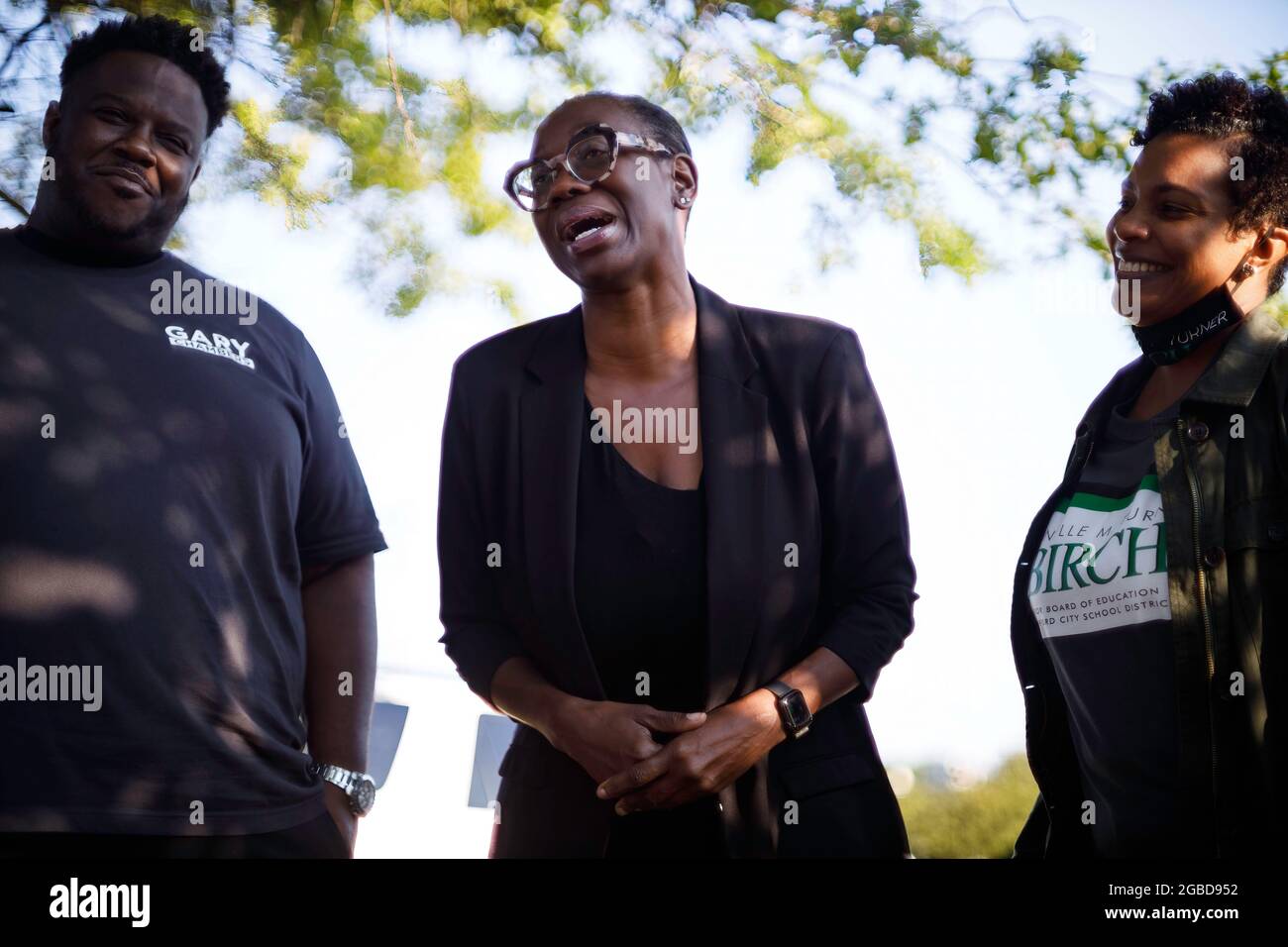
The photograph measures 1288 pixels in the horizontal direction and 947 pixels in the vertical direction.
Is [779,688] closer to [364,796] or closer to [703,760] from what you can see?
[703,760]

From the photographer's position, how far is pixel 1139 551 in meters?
2.29

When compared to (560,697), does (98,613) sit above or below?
above

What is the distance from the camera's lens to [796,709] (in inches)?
90.6

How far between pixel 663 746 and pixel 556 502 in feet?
1.69

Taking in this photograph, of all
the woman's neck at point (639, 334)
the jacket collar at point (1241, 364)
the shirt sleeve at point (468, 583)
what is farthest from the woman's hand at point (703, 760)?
the jacket collar at point (1241, 364)

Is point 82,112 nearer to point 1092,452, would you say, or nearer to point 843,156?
point 843,156

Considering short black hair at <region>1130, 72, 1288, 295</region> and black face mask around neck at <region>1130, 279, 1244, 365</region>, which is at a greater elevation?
short black hair at <region>1130, 72, 1288, 295</region>

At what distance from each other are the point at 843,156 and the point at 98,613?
6.68 feet

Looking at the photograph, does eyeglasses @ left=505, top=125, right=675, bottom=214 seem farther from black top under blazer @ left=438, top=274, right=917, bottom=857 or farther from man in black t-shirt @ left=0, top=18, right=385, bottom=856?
man in black t-shirt @ left=0, top=18, right=385, bottom=856

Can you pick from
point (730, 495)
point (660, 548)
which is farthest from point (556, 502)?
point (730, 495)

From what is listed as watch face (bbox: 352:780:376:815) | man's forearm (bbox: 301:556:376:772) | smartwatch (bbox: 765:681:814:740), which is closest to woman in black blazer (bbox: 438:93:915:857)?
smartwatch (bbox: 765:681:814:740)

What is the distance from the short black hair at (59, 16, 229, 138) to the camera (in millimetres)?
2557

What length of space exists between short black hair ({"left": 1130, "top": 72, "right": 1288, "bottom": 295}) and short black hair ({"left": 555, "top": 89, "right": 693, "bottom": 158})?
100 centimetres
